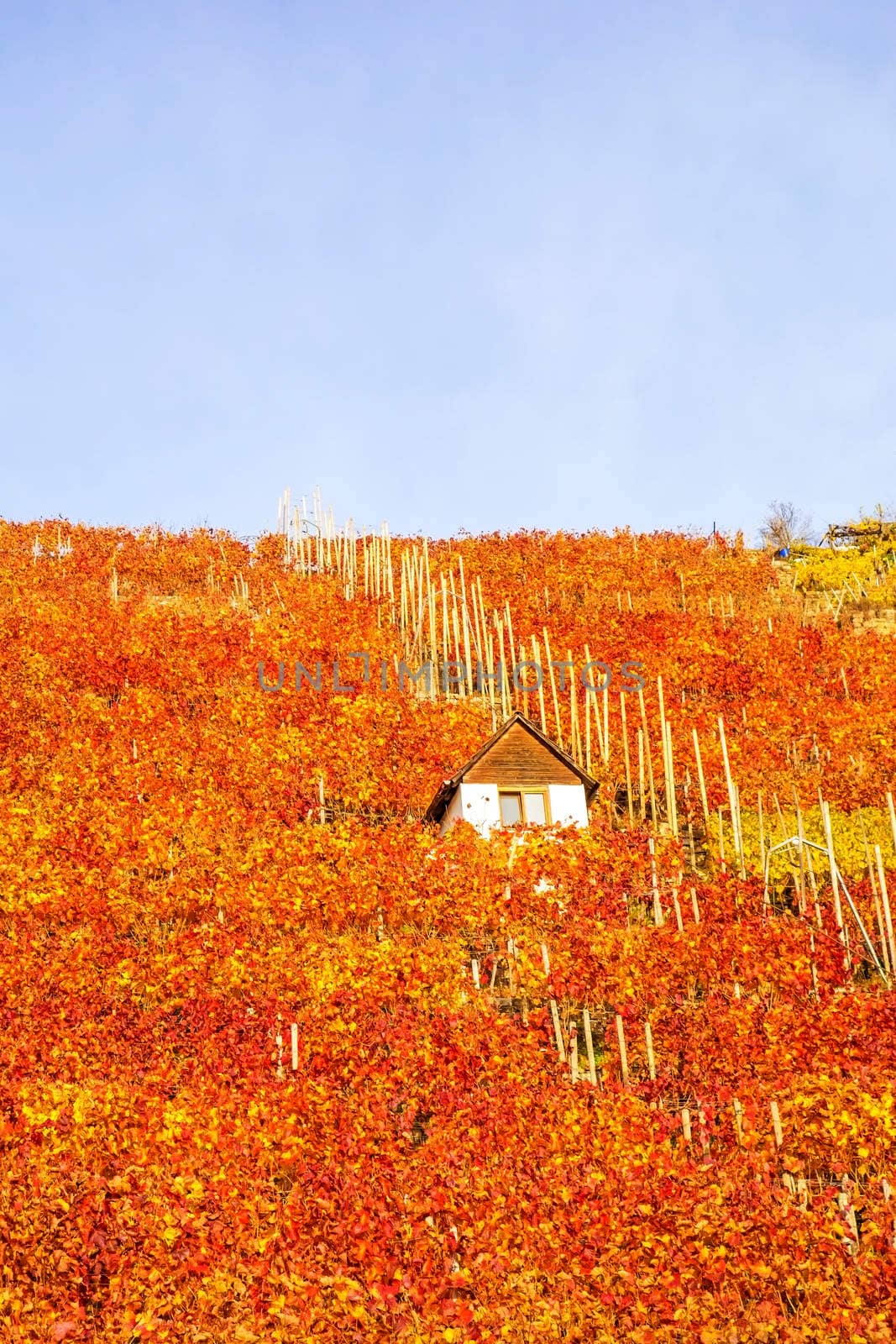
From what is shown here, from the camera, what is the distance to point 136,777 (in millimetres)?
34719

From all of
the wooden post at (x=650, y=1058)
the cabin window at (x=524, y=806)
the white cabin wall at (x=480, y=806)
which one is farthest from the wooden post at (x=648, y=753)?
the wooden post at (x=650, y=1058)

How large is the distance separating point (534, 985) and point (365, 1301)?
959cm

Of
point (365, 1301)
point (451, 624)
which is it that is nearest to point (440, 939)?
point (365, 1301)

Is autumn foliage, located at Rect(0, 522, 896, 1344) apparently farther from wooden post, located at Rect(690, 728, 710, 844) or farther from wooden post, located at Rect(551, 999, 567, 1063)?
wooden post, located at Rect(690, 728, 710, 844)

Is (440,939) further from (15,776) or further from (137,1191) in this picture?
(15,776)

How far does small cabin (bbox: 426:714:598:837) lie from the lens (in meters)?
32.5

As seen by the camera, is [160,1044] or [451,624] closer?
[160,1044]

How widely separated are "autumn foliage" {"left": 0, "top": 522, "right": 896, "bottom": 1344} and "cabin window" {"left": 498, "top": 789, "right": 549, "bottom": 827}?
4.13 feet

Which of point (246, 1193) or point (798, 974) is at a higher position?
point (798, 974)

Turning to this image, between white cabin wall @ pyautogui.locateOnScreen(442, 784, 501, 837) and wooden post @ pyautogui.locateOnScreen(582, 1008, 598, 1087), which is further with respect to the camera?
white cabin wall @ pyautogui.locateOnScreen(442, 784, 501, 837)

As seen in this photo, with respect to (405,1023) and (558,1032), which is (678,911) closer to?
(558,1032)

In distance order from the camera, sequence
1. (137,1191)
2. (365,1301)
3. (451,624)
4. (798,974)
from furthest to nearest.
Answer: (451,624) < (798,974) < (137,1191) < (365,1301)

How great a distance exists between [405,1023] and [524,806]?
31.7ft

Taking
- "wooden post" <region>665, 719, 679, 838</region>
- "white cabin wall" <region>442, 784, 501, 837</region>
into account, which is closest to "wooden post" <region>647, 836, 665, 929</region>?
"wooden post" <region>665, 719, 679, 838</region>
